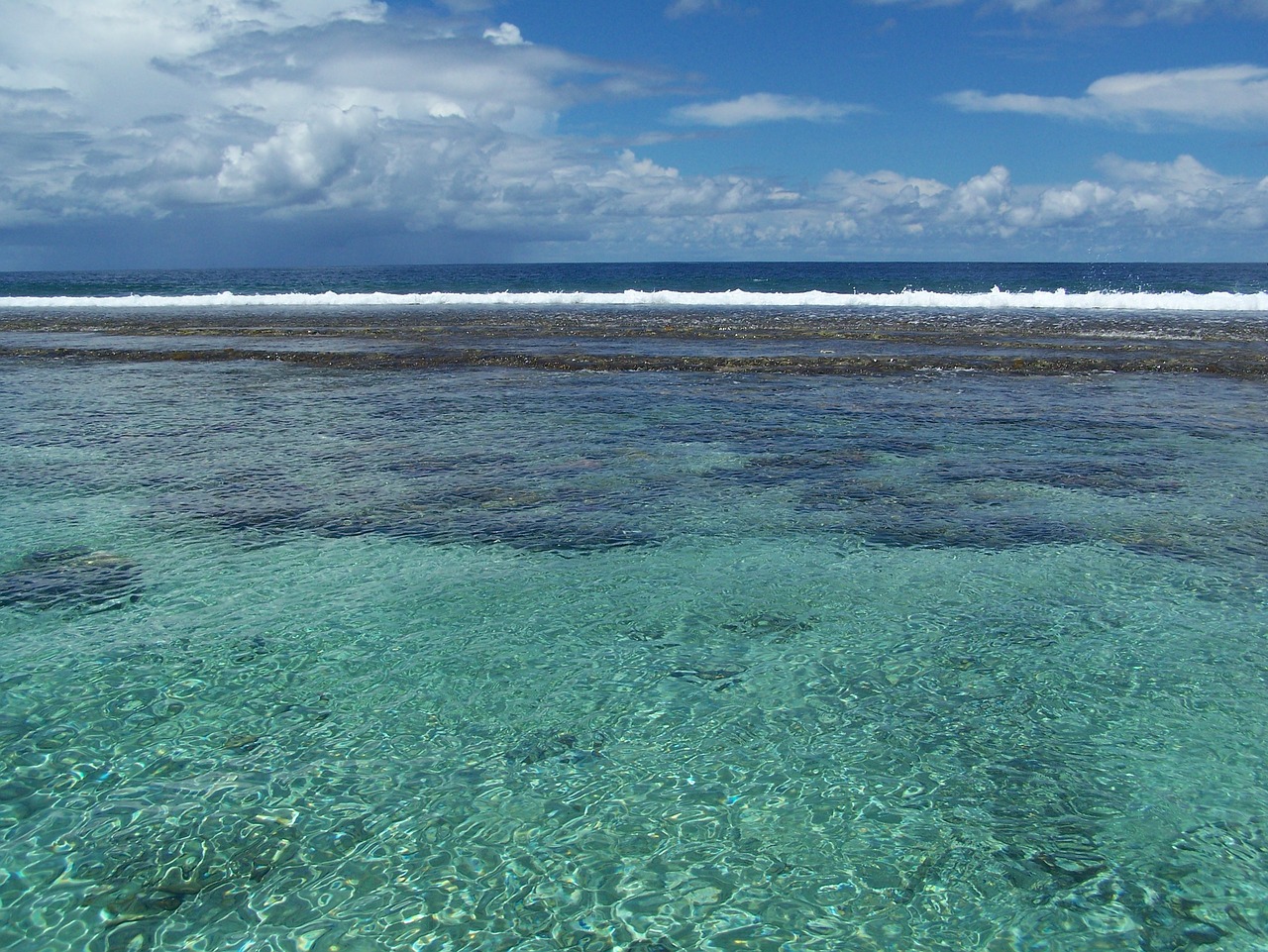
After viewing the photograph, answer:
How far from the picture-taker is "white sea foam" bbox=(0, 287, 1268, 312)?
2143 inches

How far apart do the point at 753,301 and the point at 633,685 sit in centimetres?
5539

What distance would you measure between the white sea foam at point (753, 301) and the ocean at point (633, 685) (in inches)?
1629

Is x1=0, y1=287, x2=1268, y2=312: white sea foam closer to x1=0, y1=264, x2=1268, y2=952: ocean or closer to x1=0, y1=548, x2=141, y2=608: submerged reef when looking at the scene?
x1=0, y1=264, x2=1268, y2=952: ocean

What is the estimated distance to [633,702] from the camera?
23.8ft

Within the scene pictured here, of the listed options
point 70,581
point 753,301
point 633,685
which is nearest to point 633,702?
point 633,685

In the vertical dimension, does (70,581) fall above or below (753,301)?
below

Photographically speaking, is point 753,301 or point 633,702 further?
point 753,301

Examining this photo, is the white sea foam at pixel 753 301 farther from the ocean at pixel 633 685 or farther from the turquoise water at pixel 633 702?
the turquoise water at pixel 633 702

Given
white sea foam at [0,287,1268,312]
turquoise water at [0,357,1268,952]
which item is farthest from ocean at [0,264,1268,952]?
white sea foam at [0,287,1268,312]

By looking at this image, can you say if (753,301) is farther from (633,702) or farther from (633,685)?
(633,702)

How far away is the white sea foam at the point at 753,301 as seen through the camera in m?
54.4

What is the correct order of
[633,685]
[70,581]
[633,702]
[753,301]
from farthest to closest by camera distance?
[753,301] < [70,581] < [633,685] < [633,702]

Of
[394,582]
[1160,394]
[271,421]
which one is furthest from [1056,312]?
[394,582]

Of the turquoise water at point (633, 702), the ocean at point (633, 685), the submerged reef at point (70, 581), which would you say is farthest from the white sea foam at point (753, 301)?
the submerged reef at point (70, 581)
